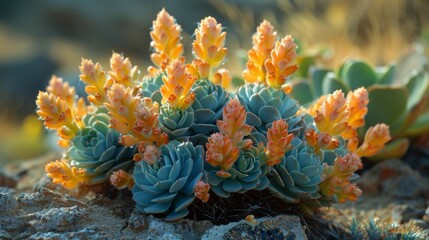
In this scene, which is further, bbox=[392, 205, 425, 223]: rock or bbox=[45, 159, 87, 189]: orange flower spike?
bbox=[392, 205, 425, 223]: rock

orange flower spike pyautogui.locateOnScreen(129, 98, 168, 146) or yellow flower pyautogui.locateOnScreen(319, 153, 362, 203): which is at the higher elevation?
orange flower spike pyautogui.locateOnScreen(129, 98, 168, 146)

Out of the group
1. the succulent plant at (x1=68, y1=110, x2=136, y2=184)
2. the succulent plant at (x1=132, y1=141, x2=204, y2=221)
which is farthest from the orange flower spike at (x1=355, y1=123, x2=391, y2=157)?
the succulent plant at (x1=68, y1=110, x2=136, y2=184)

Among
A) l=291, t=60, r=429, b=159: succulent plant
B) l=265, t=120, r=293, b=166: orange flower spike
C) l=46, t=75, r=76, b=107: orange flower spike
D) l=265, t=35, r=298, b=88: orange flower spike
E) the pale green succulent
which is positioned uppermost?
l=291, t=60, r=429, b=159: succulent plant

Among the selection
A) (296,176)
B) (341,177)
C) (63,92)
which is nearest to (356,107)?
(341,177)

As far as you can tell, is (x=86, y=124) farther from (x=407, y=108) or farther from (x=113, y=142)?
(x=407, y=108)

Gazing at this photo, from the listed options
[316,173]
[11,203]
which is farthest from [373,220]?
[11,203]

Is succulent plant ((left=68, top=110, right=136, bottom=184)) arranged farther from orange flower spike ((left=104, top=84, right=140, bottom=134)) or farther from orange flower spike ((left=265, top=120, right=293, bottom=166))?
orange flower spike ((left=265, top=120, right=293, bottom=166))

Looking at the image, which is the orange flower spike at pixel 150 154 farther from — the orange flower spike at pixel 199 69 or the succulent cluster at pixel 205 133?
the orange flower spike at pixel 199 69

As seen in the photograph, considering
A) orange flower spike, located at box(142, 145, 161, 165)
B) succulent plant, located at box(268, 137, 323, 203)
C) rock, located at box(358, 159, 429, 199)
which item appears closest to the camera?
orange flower spike, located at box(142, 145, 161, 165)
